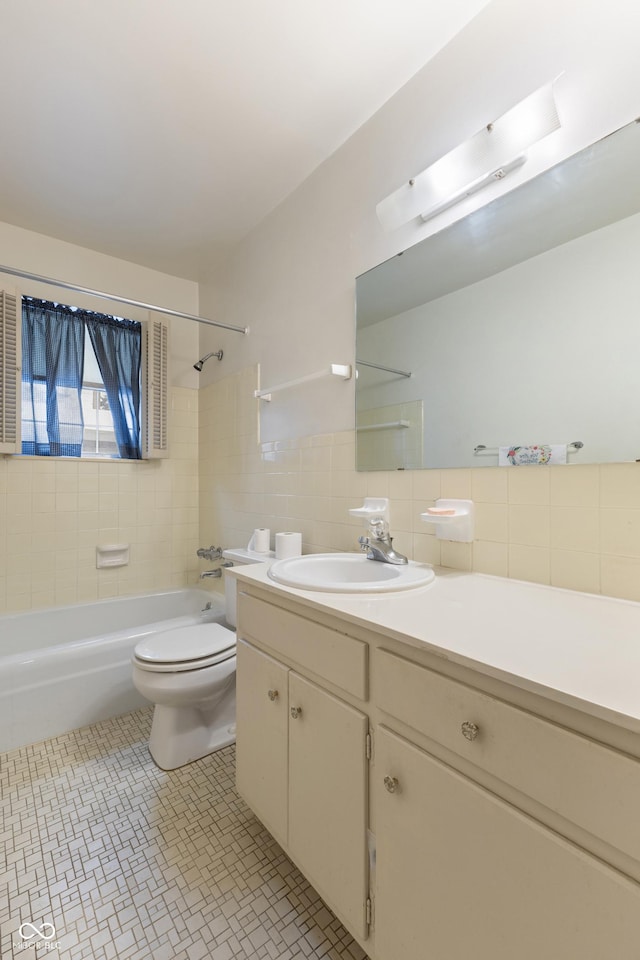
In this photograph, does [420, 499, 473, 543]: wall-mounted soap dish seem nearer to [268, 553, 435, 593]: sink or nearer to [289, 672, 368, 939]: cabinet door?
[268, 553, 435, 593]: sink

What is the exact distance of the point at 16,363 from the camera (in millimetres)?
2129

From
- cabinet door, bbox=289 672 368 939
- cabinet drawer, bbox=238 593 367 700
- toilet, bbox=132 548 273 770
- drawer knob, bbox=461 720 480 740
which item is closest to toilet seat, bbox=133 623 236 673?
toilet, bbox=132 548 273 770

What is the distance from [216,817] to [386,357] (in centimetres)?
168

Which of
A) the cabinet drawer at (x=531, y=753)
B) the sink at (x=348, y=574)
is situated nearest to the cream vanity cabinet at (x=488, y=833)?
the cabinet drawer at (x=531, y=753)

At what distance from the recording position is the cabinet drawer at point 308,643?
0.87 metres

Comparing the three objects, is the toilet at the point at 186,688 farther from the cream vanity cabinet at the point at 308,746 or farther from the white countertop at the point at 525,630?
the white countertop at the point at 525,630

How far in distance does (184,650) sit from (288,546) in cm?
57

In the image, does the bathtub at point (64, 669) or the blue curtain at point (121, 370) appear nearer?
the bathtub at point (64, 669)

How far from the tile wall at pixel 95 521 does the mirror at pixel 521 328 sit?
1727 millimetres

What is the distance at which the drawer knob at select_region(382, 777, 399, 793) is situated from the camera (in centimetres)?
78

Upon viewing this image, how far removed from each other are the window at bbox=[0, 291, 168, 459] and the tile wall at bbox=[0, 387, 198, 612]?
147 millimetres

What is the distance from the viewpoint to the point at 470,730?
654 mm

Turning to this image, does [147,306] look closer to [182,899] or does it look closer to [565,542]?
[565,542]

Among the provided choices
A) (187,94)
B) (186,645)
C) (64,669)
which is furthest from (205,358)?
(64,669)
